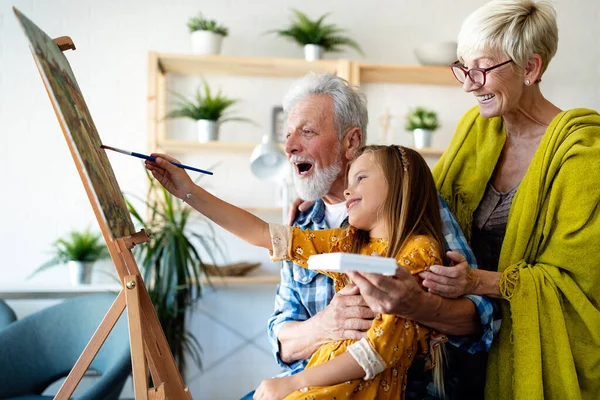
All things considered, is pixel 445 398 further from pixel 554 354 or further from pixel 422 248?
pixel 422 248

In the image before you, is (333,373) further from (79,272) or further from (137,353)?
(79,272)

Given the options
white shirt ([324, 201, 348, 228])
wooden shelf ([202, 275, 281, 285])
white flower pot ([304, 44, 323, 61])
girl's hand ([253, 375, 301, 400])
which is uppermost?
white flower pot ([304, 44, 323, 61])

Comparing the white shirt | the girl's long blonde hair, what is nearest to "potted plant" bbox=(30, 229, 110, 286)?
the white shirt

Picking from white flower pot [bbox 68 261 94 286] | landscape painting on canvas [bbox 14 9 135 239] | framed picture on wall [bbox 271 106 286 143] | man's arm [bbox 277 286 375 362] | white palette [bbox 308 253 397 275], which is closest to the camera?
white palette [bbox 308 253 397 275]

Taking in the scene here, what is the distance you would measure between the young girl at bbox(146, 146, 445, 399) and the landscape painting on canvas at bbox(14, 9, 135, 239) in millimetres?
130

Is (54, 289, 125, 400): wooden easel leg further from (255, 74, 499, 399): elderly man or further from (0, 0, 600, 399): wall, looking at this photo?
(0, 0, 600, 399): wall

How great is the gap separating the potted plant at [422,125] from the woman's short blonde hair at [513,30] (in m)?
2.06

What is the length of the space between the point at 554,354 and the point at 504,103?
64 cm

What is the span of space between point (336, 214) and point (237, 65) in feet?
6.42

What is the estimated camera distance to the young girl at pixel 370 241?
1344mm

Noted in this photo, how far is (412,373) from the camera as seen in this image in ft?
5.39

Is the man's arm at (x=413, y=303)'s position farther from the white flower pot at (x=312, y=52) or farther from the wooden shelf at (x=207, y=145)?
the white flower pot at (x=312, y=52)

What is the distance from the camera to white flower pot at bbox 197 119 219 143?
355 cm


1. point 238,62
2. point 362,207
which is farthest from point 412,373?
point 238,62
